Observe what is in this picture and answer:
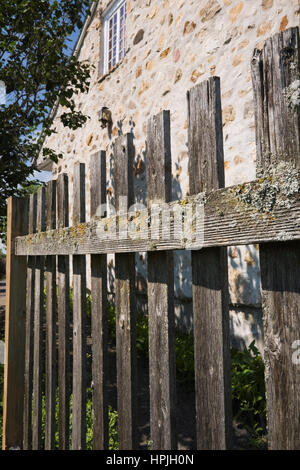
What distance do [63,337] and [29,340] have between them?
2.12 feet

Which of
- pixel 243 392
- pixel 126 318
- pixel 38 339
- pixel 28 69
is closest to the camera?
pixel 126 318

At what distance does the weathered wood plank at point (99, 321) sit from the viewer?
1.44 meters

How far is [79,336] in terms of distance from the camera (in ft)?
5.43

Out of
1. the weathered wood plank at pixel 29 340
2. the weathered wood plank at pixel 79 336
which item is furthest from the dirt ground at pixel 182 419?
the weathered wood plank at pixel 29 340

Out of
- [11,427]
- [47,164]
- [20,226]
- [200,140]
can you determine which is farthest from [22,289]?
[47,164]

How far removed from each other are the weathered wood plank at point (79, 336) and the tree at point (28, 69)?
2888 millimetres

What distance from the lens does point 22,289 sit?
255 centimetres

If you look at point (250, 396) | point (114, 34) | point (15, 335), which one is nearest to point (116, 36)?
point (114, 34)

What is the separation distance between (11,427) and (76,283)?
141 centimetres

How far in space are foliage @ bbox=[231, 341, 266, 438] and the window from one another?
5351 millimetres

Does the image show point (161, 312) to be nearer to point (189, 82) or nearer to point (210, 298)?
point (210, 298)

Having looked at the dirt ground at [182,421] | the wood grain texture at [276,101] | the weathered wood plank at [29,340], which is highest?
the wood grain texture at [276,101]

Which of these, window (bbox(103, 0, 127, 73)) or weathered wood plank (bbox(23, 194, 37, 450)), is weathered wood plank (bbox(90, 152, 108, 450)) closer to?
weathered wood plank (bbox(23, 194, 37, 450))

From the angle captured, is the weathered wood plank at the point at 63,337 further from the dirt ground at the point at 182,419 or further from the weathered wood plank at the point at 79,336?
the dirt ground at the point at 182,419
